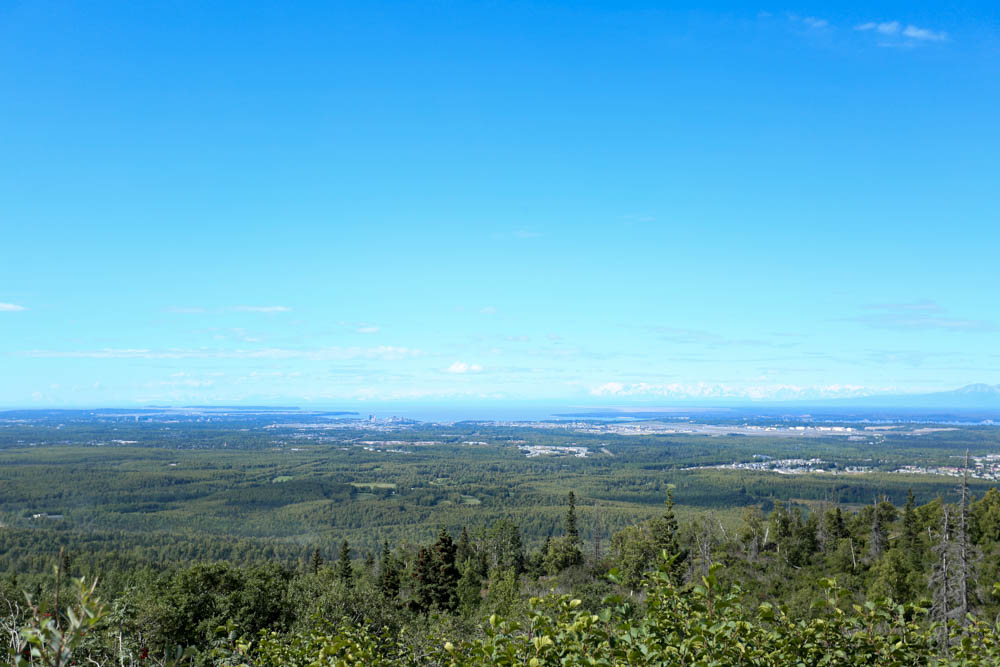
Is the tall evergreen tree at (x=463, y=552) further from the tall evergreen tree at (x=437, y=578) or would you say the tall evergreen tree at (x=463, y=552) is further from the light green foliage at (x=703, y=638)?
the light green foliage at (x=703, y=638)

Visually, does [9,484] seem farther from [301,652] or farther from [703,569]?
[301,652]

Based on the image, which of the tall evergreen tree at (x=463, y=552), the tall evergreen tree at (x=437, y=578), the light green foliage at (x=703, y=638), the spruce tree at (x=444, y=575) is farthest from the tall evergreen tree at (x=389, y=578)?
the light green foliage at (x=703, y=638)

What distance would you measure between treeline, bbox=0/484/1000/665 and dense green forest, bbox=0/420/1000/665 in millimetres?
52

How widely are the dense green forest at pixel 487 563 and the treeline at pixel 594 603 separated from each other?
5 cm

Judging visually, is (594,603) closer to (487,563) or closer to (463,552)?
(487,563)

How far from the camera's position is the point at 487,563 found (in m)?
57.5

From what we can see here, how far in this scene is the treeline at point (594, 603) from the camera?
16.4 feet

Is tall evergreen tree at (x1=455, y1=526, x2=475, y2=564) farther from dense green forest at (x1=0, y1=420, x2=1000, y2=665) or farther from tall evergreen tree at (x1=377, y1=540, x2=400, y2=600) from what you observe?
tall evergreen tree at (x1=377, y1=540, x2=400, y2=600)

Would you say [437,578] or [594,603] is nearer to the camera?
[594,603]

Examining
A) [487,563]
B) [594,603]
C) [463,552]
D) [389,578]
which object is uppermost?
[594,603]

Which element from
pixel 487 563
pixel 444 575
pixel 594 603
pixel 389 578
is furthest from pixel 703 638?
→ pixel 487 563

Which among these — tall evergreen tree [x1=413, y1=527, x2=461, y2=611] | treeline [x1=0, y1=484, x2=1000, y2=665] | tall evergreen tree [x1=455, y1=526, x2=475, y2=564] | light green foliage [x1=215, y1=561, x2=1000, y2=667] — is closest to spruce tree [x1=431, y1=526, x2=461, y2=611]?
tall evergreen tree [x1=413, y1=527, x2=461, y2=611]

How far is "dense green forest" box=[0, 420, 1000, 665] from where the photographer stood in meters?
5.20

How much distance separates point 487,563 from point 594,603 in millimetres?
24781
